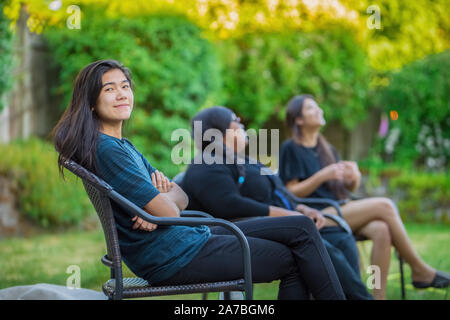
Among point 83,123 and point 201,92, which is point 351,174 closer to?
point 83,123

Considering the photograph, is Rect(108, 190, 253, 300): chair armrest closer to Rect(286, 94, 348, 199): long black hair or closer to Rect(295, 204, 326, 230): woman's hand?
Rect(295, 204, 326, 230): woman's hand

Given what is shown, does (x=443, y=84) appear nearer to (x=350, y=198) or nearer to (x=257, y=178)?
(x=350, y=198)

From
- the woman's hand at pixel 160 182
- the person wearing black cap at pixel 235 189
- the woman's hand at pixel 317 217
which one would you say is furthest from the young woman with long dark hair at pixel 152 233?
the woman's hand at pixel 317 217

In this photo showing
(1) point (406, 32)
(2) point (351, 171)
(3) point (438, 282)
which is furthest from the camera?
(1) point (406, 32)

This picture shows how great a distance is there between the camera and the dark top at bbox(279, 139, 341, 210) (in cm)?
389

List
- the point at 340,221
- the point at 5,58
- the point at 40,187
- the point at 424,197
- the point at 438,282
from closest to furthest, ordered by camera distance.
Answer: the point at 340,221 < the point at 438,282 < the point at 5,58 < the point at 40,187 < the point at 424,197

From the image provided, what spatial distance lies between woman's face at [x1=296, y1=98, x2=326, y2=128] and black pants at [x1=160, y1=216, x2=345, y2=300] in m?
1.63

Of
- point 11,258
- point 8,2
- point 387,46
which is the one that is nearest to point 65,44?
point 11,258

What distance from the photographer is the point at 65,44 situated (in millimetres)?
7375

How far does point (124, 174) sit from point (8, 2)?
7.31 ft

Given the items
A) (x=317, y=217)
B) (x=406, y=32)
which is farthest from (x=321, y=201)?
(x=406, y=32)

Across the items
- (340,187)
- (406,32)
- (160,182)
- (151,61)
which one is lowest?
(340,187)

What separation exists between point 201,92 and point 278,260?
556 centimetres

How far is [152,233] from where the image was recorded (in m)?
2.22
